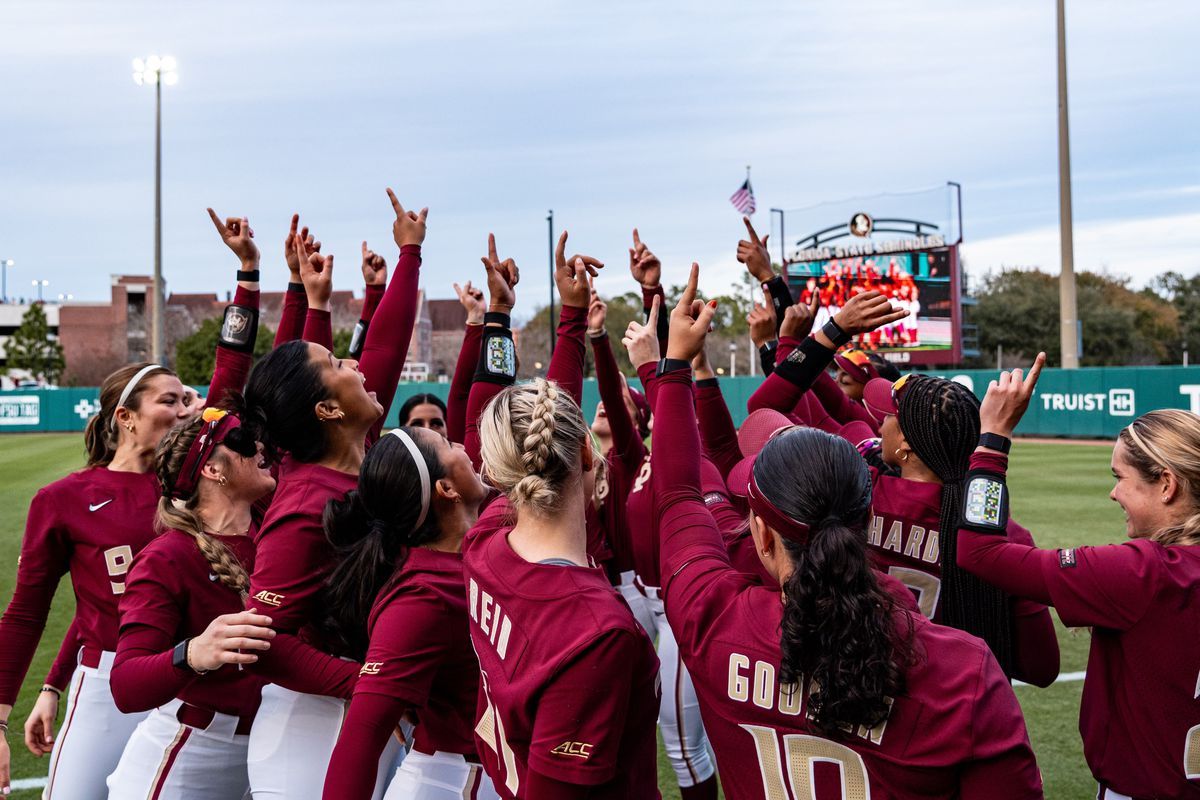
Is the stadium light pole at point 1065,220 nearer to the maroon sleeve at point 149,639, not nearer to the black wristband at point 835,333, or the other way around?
the black wristband at point 835,333

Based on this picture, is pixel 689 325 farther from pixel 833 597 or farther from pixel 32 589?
pixel 32 589

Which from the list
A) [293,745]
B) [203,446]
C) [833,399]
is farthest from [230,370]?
[833,399]

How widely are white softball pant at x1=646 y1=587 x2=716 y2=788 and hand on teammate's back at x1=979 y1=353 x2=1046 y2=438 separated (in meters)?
1.95

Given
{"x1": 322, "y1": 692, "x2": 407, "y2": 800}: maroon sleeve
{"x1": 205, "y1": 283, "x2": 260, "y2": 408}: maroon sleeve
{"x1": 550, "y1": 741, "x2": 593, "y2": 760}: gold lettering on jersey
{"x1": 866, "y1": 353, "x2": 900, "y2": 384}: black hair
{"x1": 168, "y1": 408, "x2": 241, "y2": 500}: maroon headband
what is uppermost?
{"x1": 866, "y1": 353, "x2": 900, "y2": 384}: black hair

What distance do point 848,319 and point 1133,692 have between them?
4.78 ft

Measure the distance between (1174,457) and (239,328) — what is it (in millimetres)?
3183

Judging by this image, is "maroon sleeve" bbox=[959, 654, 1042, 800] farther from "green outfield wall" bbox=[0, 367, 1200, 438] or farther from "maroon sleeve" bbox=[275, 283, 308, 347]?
"green outfield wall" bbox=[0, 367, 1200, 438]

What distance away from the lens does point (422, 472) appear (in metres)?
2.58

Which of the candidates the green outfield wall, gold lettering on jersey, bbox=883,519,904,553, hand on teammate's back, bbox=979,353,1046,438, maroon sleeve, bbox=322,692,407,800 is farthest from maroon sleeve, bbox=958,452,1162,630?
the green outfield wall

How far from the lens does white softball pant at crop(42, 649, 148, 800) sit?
10.3ft

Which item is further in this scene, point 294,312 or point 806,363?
point 294,312

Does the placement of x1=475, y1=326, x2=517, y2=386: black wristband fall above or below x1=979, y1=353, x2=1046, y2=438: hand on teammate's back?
above

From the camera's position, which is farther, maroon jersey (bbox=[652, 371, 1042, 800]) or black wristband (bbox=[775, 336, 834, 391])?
black wristband (bbox=[775, 336, 834, 391])

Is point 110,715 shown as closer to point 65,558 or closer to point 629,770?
point 65,558
